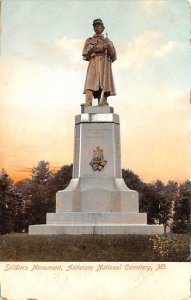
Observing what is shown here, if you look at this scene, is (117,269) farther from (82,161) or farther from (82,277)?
(82,161)

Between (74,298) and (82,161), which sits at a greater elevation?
(82,161)

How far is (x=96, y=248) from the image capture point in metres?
11.3

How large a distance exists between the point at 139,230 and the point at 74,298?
15.2ft

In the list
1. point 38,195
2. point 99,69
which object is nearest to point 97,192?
point 99,69

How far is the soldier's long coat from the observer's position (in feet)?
53.3

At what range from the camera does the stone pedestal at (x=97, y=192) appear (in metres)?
13.5

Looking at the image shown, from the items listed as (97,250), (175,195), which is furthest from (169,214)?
(97,250)

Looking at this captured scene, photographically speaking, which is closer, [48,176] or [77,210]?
[77,210]

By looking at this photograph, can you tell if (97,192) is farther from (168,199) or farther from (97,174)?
(168,199)

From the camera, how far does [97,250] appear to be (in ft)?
36.7

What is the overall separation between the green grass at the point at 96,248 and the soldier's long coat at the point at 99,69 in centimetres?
605

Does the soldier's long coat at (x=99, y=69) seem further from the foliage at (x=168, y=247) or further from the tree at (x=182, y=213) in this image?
the tree at (x=182, y=213)

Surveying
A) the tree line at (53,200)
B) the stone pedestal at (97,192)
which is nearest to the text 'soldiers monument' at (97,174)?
the stone pedestal at (97,192)

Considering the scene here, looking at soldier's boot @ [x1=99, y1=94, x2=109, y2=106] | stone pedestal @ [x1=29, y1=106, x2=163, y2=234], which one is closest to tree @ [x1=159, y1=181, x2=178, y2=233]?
soldier's boot @ [x1=99, y1=94, x2=109, y2=106]
